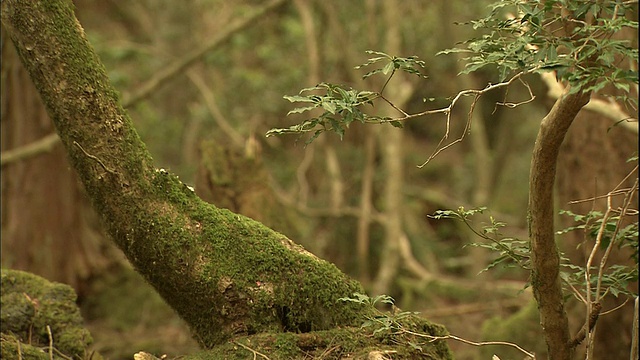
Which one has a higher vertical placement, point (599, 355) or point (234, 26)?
point (234, 26)

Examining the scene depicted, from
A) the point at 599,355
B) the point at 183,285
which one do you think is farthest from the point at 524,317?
the point at 183,285

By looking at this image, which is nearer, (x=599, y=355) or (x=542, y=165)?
(x=542, y=165)

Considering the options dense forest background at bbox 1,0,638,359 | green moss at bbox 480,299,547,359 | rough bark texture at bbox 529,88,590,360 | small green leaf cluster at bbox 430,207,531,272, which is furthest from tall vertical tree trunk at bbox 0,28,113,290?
rough bark texture at bbox 529,88,590,360

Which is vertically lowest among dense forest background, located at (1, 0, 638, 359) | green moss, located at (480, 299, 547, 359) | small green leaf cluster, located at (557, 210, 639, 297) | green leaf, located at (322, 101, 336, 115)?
green leaf, located at (322, 101, 336, 115)

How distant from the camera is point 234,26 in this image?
24.9 feet

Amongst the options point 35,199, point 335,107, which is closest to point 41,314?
point 335,107

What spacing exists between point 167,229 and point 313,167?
828cm

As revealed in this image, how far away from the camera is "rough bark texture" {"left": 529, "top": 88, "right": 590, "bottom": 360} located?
2.57 m

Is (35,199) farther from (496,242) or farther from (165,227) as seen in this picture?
(496,242)

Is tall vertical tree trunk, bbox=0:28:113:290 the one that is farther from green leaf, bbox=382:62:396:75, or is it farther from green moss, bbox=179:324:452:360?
green leaf, bbox=382:62:396:75

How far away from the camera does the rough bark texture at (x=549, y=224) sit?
257cm

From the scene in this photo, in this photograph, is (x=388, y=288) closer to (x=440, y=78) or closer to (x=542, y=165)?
(x=440, y=78)

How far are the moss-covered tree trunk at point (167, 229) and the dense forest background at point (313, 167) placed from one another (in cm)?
214

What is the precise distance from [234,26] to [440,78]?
5.36 m
